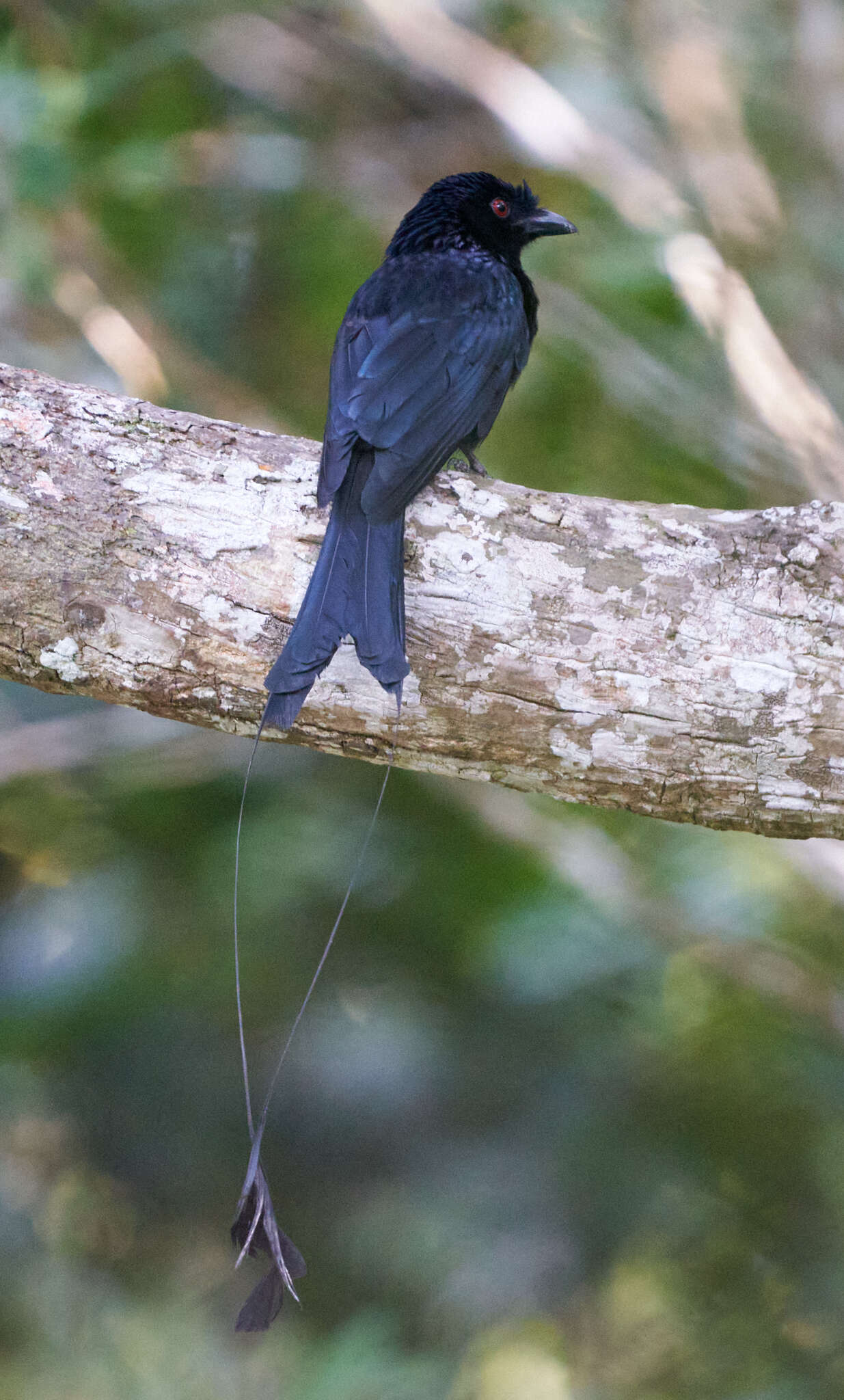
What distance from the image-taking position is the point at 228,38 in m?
4.65

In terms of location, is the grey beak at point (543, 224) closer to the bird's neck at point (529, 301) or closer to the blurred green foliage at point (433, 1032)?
the bird's neck at point (529, 301)

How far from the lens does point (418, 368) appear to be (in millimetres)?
2262

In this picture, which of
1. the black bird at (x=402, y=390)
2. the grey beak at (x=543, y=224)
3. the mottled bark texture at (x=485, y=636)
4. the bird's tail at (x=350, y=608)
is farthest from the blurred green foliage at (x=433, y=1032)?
the bird's tail at (x=350, y=608)

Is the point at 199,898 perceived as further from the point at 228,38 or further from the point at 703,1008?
the point at 228,38

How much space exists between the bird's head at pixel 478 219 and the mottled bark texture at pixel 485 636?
1.22 meters

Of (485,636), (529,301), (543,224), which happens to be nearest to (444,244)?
(529,301)

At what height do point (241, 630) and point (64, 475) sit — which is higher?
point (64, 475)

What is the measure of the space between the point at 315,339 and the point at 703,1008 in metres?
2.68

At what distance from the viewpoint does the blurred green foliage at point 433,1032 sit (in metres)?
3.23

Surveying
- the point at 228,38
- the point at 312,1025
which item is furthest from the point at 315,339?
the point at 312,1025

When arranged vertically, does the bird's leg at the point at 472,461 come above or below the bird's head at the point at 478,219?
below

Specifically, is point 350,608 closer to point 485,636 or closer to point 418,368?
point 485,636

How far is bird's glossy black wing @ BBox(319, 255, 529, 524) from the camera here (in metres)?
1.99

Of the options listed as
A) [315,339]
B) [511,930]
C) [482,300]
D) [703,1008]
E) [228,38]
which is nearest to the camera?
[482,300]
